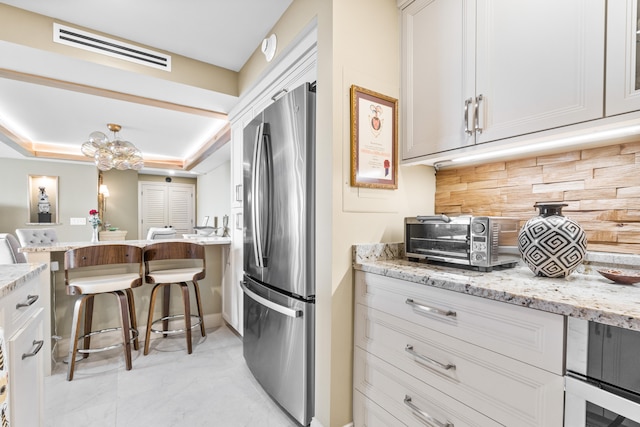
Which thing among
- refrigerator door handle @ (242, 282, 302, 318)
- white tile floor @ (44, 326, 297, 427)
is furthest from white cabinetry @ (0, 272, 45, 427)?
refrigerator door handle @ (242, 282, 302, 318)

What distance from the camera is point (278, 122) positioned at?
1.79 metres

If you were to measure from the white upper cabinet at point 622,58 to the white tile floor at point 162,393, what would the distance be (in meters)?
2.10

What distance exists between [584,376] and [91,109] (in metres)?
4.82

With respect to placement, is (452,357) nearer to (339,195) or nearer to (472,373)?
(472,373)

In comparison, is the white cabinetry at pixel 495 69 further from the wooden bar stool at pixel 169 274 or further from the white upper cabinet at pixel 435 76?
the wooden bar stool at pixel 169 274

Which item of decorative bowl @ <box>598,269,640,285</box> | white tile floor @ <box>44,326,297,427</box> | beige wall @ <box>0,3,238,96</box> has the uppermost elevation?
beige wall @ <box>0,3,238,96</box>

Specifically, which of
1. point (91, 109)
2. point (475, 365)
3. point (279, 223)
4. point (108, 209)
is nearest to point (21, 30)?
point (91, 109)

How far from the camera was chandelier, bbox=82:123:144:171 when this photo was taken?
377 cm

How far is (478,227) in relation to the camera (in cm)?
128

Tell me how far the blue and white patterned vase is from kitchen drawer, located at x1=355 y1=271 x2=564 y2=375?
1.18 feet

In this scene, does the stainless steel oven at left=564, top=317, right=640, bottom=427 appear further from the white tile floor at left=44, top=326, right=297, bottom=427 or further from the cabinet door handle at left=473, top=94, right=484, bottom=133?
the white tile floor at left=44, top=326, right=297, bottom=427

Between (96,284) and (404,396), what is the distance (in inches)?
86.9

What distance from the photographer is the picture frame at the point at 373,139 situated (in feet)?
5.00

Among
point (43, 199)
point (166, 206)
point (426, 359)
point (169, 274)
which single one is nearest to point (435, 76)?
point (426, 359)
